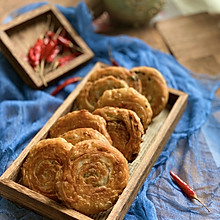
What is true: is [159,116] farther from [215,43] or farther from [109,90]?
[215,43]

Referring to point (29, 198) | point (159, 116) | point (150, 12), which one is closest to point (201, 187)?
point (159, 116)

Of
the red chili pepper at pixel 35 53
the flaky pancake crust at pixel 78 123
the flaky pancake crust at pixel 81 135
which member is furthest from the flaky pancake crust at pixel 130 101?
the red chili pepper at pixel 35 53

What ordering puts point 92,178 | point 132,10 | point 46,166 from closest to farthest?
point 92,178
point 46,166
point 132,10

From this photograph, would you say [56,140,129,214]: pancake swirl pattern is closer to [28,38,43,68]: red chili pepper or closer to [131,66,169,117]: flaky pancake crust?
[131,66,169,117]: flaky pancake crust

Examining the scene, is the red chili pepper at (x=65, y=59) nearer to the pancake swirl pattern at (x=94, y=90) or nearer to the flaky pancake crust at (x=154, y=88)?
the pancake swirl pattern at (x=94, y=90)

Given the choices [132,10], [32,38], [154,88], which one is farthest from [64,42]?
[154,88]

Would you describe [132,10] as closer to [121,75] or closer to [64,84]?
[64,84]
